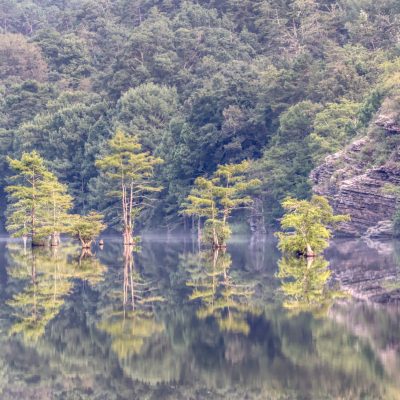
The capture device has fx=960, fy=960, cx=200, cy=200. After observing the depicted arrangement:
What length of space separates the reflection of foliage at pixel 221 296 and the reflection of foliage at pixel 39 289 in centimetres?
347

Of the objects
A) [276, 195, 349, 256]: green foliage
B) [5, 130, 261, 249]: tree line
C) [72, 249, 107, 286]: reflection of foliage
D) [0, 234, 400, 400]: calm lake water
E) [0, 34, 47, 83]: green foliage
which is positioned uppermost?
[0, 34, 47, 83]: green foliage

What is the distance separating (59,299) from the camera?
25.1 metres

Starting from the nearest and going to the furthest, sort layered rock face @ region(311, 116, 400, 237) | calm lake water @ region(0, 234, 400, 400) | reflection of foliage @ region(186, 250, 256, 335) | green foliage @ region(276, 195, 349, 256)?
calm lake water @ region(0, 234, 400, 400), reflection of foliage @ region(186, 250, 256, 335), green foliage @ region(276, 195, 349, 256), layered rock face @ region(311, 116, 400, 237)

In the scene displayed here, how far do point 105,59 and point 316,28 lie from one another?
3383cm

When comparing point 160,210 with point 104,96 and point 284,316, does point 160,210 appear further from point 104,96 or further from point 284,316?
point 284,316

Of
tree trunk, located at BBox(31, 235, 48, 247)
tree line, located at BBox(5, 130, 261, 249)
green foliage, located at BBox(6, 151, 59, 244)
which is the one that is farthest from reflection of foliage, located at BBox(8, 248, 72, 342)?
tree trunk, located at BBox(31, 235, 48, 247)

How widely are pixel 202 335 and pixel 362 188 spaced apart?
4281cm

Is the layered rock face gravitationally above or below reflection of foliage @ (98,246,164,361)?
above

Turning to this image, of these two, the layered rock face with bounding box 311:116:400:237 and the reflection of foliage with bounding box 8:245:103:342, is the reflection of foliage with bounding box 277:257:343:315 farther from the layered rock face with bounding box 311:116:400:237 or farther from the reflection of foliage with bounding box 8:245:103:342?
the layered rock face with bounding box 311:116:400:237

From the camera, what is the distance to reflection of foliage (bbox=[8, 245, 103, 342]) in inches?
819

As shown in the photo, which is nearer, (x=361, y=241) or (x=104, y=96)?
(x=361, y=241)

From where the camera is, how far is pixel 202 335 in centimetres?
1880

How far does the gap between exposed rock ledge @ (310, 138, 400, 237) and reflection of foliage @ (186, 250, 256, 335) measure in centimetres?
2416

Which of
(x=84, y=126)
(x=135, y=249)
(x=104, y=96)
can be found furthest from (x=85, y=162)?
(x=135, y=249)
